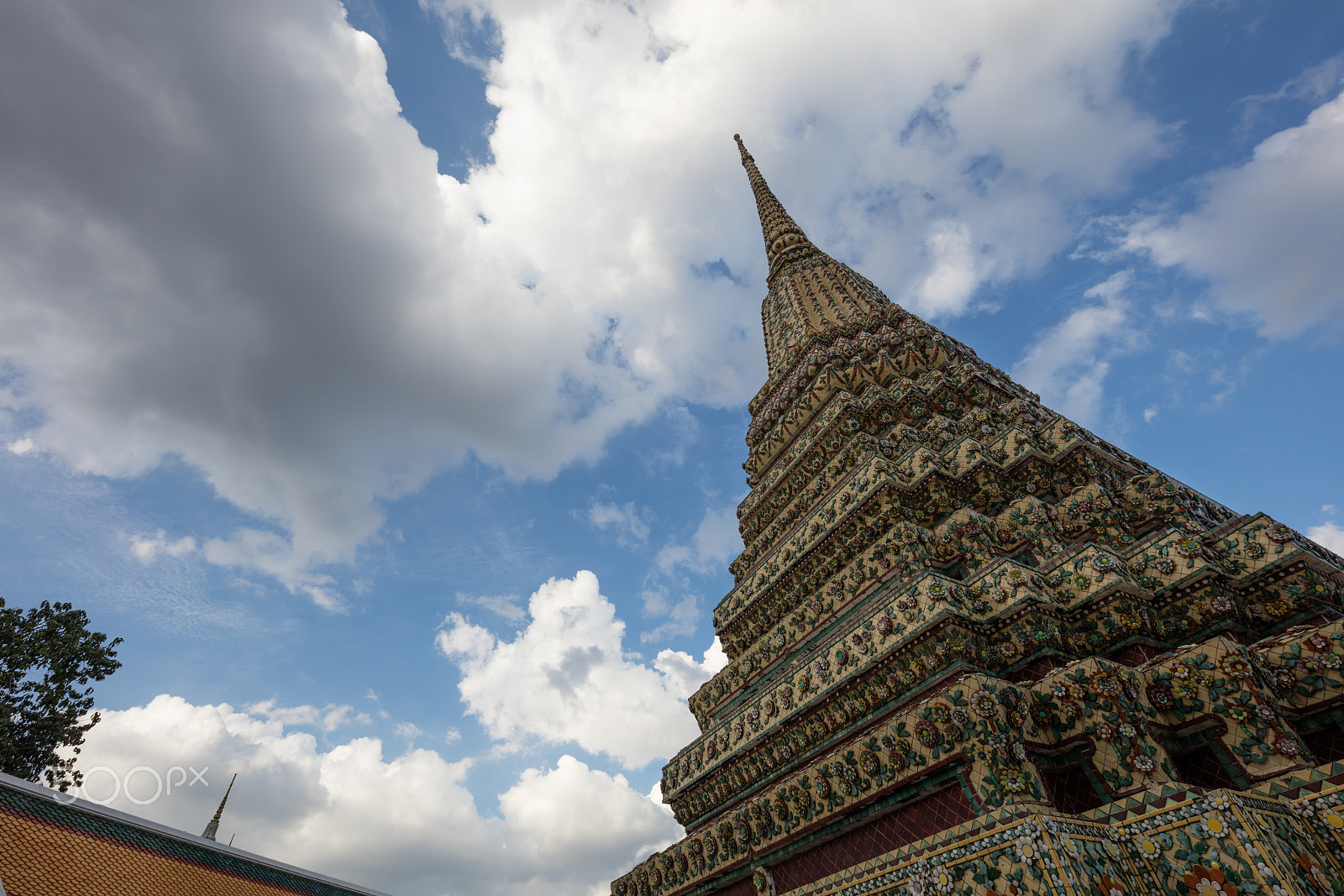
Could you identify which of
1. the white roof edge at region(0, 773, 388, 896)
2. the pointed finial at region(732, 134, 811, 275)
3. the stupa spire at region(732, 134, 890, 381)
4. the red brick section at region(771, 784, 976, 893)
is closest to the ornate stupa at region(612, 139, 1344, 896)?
the red brick section at region(771, 784, 976, 893)

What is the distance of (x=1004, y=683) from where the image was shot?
22.9 ft

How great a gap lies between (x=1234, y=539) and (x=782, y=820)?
677 centimetres

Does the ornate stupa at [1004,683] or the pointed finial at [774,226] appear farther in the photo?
the pointed finial at [774,226]

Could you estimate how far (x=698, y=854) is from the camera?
34.4 feet

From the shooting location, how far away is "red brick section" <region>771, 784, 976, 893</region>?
7121mm

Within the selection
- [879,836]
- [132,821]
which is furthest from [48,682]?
[879,836]

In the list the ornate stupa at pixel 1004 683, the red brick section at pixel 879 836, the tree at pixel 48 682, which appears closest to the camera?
the ornate stupa at pixel 1004 683

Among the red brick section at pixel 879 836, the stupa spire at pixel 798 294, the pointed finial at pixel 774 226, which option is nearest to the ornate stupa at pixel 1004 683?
the red brick section at pixel 879 836

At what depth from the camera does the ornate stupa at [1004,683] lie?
5406 mm

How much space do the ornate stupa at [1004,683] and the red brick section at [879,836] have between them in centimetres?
3

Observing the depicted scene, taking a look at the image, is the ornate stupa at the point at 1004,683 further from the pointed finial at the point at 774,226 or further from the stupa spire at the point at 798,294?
the pointed finial at the point at 774,226

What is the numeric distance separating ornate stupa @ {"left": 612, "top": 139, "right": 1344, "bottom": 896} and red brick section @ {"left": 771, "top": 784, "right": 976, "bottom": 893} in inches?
1.3

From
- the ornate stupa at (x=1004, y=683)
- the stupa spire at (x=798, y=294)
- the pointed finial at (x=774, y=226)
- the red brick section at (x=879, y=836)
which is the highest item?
the pointed finial at (x=774, y=226)

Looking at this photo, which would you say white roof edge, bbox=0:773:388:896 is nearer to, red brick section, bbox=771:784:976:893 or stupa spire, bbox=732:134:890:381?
red brick section, bbox=771:784:976:893
